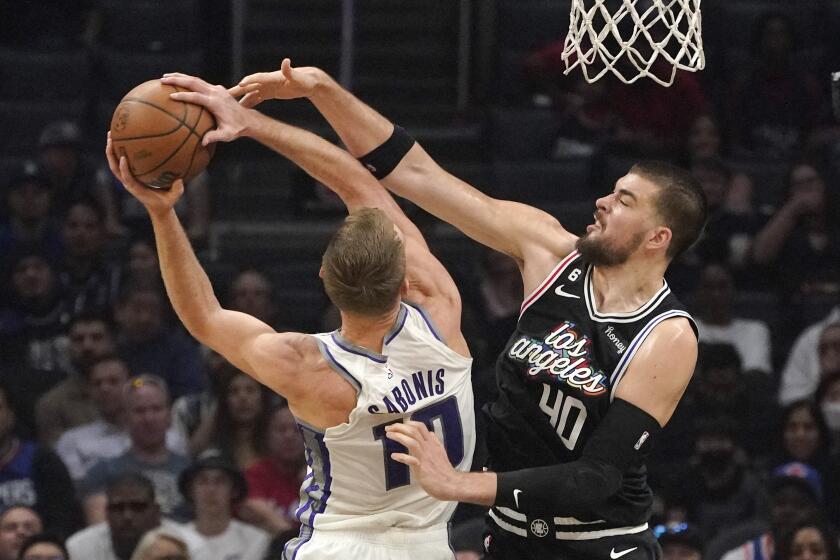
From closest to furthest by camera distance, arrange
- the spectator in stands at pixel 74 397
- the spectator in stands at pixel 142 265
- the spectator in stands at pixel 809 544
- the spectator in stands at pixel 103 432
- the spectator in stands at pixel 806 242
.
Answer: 1. the spectator in stands at pixel 809 544
2. the spectator in stands at pixel 103 432
3. the spectator in stands at pixel 74 397
4. the spectator in stands at pixel 142 265
5. the spectator in stands at pixel 806 242

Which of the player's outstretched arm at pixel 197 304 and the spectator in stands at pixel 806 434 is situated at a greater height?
the player's outstretched arm at pixel 197 304

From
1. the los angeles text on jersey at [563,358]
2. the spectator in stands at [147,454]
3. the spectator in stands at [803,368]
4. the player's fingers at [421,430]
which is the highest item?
the los angeles text on jersey at [563,358]

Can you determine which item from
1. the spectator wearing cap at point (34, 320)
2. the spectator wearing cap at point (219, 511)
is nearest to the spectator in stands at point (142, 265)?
the spectator wearing cap at point (34, 320)

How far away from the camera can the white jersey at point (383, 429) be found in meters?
3.77

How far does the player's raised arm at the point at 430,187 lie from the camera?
426 centimetres

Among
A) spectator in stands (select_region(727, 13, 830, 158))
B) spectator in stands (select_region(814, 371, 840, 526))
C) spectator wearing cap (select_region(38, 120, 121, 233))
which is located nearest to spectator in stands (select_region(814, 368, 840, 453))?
spectator in stands (select_region(814, 371, 840, 526))

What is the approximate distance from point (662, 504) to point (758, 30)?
3809 mm

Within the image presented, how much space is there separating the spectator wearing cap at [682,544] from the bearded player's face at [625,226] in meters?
2.86

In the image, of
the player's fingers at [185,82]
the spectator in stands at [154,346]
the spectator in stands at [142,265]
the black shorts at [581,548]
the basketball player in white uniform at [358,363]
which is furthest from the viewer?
the spectator in stands at [142,265]

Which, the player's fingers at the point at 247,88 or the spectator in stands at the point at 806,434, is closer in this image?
the player's fingers at the point at 247,88

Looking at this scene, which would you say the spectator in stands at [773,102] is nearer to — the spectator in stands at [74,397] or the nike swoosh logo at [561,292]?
the spectator in stands at [74,397]

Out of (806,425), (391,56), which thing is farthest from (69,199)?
(806,425)

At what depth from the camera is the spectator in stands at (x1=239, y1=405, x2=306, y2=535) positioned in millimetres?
7215

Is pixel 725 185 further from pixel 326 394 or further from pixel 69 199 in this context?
pixel 326 394
